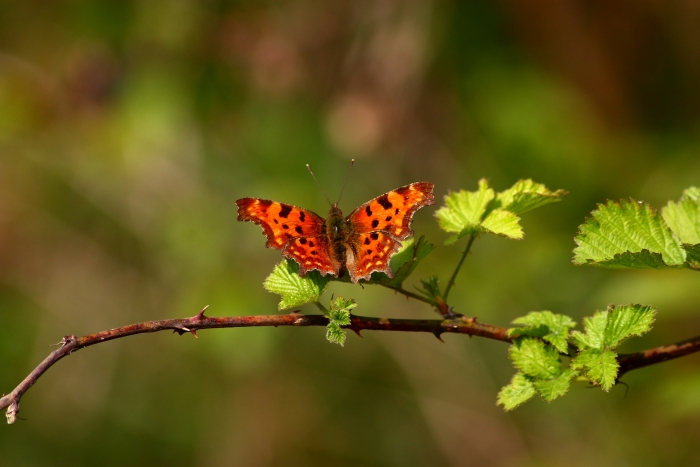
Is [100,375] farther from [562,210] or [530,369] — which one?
[530,369]

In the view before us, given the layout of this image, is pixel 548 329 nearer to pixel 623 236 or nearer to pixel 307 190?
pixel 623 236

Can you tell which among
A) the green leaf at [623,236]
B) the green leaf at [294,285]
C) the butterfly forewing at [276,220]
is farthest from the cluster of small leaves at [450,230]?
the butterfly forewing at [276,220]

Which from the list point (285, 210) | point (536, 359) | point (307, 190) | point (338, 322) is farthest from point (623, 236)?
point (307, 190)

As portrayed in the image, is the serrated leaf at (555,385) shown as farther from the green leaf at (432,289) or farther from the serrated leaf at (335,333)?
the serrated leaf at (335,333)

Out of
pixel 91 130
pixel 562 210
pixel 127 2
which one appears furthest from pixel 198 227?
pixel 562 210

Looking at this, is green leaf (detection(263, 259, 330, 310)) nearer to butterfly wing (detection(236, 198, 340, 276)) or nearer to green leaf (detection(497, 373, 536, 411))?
butterfly wing (detection(236, 198, 340, 276))
